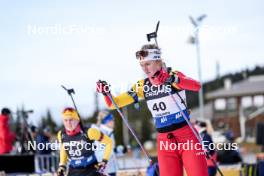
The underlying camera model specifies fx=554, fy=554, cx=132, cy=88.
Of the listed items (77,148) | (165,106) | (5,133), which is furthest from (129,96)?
(5,133)

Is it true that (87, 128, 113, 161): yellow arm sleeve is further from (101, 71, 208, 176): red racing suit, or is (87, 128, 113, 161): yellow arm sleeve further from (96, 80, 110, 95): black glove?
(101, 71, 208, 176): red racing suit

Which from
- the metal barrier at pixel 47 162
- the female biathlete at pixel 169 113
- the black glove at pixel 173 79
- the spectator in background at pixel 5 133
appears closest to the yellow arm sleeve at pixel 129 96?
the female biathlete at pixel 169 113

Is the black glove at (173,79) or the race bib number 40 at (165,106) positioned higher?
the black glove at (173,79)

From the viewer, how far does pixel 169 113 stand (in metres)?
5.59

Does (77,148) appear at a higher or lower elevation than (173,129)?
lower

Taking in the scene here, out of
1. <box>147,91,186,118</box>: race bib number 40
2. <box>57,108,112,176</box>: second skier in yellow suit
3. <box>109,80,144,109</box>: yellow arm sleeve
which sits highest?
<box>109,80,144,109</box>: yellow arm sleeve

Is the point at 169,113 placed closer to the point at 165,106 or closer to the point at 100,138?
the point at 165,106

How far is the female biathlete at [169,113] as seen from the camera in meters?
5.39

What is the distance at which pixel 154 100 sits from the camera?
5660 mm

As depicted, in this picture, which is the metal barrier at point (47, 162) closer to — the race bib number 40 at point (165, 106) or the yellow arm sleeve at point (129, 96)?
the yellow arm sleeve at point (129, 96)

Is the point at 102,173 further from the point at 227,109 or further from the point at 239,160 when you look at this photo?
the point at 227,109

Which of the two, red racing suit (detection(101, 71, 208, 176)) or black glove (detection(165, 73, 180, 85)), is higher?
black glove (detection(165, 73, 180, 85))

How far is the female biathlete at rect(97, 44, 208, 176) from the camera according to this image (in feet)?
17.7

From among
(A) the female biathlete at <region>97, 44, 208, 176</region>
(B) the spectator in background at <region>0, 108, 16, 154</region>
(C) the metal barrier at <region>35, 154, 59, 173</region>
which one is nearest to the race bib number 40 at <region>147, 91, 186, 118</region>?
(A) the female biathlete at <region>97, 44, 208, 176</region>
